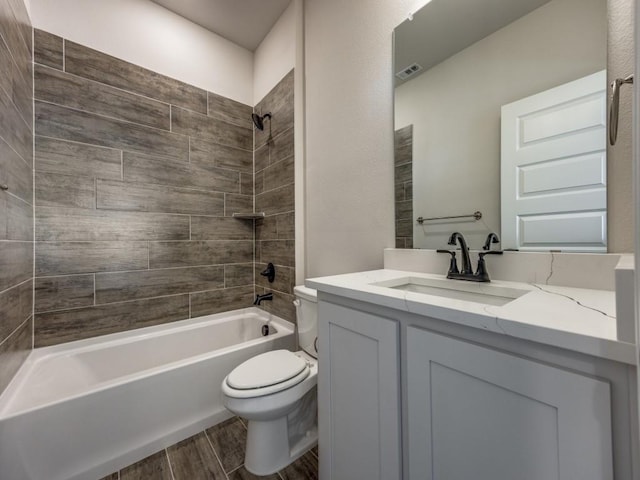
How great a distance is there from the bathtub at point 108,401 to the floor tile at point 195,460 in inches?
2.2

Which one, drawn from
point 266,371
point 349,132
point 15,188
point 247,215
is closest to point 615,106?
point 349,132

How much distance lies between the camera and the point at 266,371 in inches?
51.9

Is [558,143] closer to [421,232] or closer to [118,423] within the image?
[421,232]

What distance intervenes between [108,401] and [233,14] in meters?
2.67

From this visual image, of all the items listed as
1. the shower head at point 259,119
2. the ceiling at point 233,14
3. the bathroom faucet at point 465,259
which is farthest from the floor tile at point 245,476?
the ceiling at point 233,14

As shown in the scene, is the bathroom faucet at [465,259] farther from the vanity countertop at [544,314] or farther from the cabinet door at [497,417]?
the cabinet door at [497,417]

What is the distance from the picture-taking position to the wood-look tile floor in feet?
4.07

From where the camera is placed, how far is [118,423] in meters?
1.29

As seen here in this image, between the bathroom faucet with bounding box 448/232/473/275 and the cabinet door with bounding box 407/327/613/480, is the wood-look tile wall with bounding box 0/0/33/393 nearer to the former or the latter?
the cabinet door with bounding box 407/327/613/480

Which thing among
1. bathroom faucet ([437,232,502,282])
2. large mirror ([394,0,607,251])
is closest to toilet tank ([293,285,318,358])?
large mirror ([394,0,607,251])

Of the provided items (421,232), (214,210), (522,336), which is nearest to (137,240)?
(214,210)

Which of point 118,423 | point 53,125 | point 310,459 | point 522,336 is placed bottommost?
point 310,459

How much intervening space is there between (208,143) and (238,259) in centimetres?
102

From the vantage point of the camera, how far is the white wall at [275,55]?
197 centimetres
